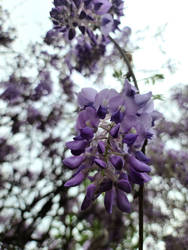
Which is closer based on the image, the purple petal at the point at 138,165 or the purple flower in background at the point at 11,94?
the purple petal at the point at 138,165

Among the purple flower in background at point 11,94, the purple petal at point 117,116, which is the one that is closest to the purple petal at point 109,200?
the purple petal at point 117,116

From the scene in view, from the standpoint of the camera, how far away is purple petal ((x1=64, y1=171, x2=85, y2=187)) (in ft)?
2.94

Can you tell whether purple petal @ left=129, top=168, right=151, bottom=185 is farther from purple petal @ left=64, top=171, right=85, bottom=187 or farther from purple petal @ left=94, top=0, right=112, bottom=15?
purple petal @ left=94, top=0, right=112, bottom=15

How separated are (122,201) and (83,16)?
3.62 feet

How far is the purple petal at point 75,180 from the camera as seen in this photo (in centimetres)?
90

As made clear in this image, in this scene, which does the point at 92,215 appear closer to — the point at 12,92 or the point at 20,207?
the point at 20,207

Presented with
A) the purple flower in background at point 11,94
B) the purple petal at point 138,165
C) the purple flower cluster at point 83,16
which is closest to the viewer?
the purple petal at point 138,165

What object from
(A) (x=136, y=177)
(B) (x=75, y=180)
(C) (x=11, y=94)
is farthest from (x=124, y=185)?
(C) (x=11, y=94)

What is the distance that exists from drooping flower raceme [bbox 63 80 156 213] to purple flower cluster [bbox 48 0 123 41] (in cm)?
80

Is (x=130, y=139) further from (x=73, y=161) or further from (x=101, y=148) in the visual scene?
(x=73, y=161)

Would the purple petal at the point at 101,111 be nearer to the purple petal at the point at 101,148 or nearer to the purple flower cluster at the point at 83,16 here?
the purple petal at the point at 101,148

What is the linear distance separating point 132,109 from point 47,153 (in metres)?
3.46

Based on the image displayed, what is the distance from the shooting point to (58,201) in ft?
12.1

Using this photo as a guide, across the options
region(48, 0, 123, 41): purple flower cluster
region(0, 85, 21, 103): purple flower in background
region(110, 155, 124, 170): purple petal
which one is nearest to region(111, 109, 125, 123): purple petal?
region(110, 155, 124, 170): purple petal
